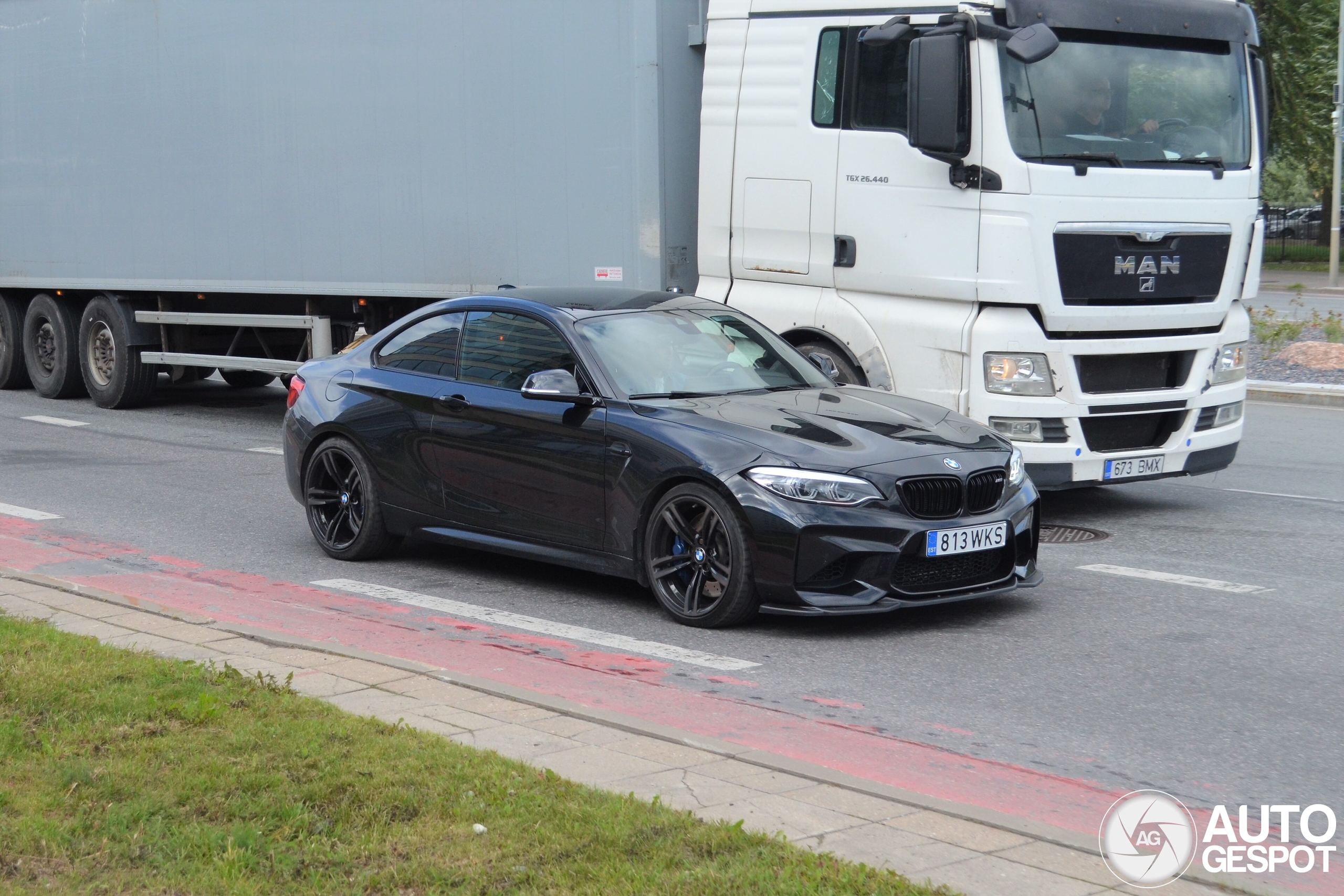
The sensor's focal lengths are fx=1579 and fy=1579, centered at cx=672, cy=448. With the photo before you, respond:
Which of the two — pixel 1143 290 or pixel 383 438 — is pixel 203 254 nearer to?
pixel 383 438

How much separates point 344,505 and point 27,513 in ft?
10.0

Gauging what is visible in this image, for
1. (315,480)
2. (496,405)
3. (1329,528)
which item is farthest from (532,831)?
(1329,528)

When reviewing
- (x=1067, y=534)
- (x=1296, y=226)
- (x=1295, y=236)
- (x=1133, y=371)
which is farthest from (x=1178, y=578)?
(x=1296, y=226)

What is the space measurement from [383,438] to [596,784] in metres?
4.34

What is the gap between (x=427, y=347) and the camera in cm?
877

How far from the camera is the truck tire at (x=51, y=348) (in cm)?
1764

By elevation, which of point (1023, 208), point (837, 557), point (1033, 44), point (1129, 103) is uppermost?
point (1033, 44)

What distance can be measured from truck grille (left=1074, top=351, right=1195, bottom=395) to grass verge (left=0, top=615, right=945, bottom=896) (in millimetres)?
5700

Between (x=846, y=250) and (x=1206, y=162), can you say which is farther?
(x=846, y=250)

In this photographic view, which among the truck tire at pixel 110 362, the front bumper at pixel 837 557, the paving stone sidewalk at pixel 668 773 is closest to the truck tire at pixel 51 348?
the truck tire at pixel 110 362

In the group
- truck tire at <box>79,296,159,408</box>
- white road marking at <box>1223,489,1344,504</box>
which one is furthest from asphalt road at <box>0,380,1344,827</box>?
truck tire at <box>79,296,159,408</box>

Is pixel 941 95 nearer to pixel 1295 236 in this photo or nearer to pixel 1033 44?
pixel 1033 44

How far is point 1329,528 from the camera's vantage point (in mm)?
9602

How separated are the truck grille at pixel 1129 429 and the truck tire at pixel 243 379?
11.6m
